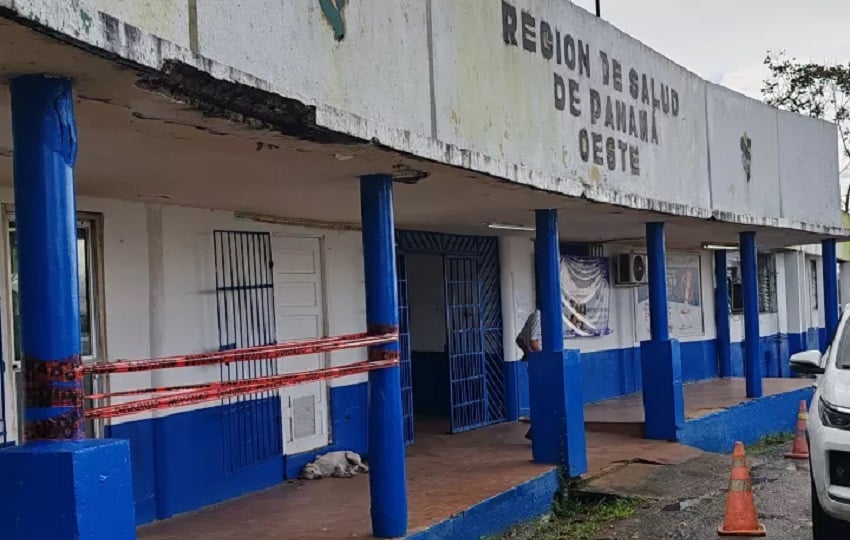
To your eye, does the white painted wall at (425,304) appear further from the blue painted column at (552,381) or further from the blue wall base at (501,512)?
the blue wall base at (501,512)

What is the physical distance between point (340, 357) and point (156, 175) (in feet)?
13.6

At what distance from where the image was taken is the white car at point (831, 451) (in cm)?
609

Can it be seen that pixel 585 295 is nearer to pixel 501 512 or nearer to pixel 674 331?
pixel 674 331

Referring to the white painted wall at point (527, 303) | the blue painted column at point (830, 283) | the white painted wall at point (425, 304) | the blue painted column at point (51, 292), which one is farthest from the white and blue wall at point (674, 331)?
the blue painted column at point (51, 292)

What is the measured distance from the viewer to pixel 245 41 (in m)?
5.09

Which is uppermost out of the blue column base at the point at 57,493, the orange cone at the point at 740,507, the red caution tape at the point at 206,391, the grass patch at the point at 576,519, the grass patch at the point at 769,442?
the red caution tape at the point at 206,391

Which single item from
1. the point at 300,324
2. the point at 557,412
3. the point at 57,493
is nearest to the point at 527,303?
the point at 557,412

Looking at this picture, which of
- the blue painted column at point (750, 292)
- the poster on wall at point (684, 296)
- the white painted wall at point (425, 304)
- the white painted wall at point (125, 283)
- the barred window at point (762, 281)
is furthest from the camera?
the barred window at point (762, 281)

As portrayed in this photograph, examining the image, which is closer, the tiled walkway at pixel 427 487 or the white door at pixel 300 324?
the tiled walkway at pixel 427 487

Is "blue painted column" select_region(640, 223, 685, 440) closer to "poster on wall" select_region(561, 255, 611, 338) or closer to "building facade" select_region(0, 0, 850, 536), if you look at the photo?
"building facade" select_region(0, 0, 850, 536)

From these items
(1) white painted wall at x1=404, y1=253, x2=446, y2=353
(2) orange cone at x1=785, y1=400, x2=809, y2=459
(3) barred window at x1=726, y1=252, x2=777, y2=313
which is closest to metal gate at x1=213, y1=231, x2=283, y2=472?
(1) white painted wall at x1=404, y1=253, x2=446, y2=353

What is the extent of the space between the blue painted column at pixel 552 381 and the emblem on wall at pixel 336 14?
4172 mm

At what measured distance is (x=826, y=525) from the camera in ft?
21.2

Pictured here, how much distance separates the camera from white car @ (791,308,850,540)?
20.0 ft
